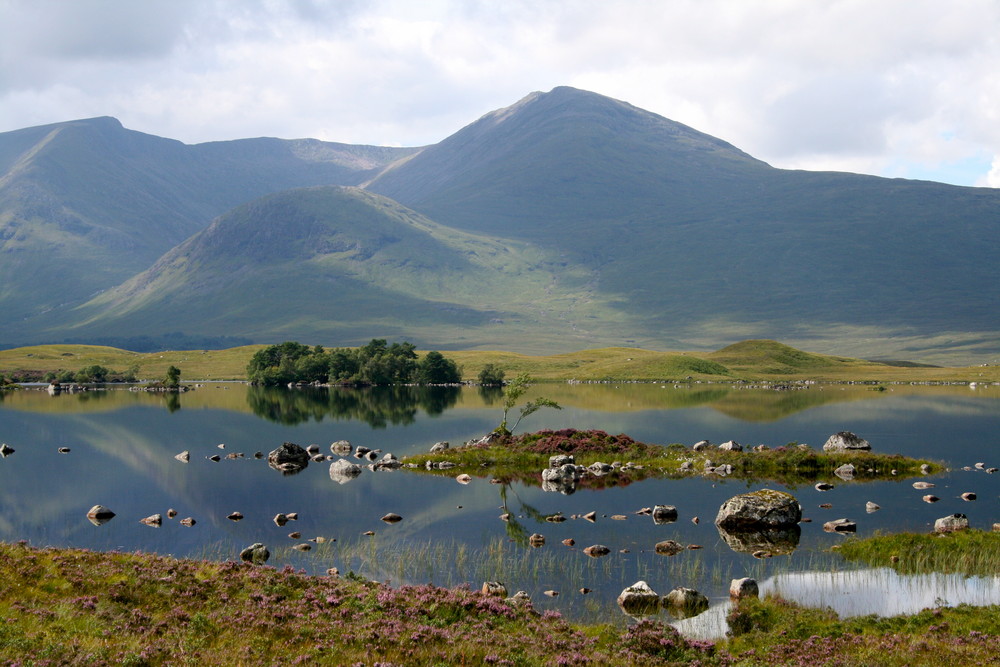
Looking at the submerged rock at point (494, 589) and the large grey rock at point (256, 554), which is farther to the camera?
the large grey rock at point (256, 554)

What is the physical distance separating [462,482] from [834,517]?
2349cm

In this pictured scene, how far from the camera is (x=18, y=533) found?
41.6 meters

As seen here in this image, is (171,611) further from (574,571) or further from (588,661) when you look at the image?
(574,571)

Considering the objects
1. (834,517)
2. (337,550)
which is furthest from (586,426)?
(337,550)

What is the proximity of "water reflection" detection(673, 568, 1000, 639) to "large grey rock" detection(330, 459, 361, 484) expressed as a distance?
111 ft

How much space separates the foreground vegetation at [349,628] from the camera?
21.1m

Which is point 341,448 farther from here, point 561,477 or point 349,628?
point 349,628

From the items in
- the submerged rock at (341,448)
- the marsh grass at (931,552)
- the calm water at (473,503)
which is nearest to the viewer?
the marsh grass at (931,552)

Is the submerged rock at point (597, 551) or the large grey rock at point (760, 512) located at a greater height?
the large grey rock at point (760, 512)

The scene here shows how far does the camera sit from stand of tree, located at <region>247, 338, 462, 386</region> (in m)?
174

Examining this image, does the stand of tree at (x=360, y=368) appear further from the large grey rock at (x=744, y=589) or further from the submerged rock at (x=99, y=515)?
the large grey rock at (x=744, y=589)

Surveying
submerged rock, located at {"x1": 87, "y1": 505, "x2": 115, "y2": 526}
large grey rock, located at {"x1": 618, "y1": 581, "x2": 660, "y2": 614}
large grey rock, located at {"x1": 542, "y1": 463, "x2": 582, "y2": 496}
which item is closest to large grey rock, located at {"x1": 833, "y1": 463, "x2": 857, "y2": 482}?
large grey rock, located at {"x1": 542, "y1": 463, "x2": 582, "y2": 496}

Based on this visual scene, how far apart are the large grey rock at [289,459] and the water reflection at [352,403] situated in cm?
2371

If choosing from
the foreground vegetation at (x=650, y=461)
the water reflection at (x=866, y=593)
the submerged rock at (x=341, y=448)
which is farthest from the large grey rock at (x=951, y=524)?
the submerged rock at (x=341, y=448)
